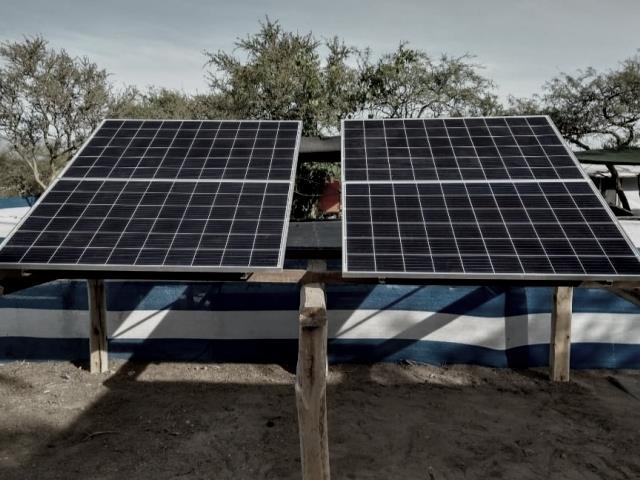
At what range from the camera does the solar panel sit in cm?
610

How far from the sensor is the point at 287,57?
23.6m

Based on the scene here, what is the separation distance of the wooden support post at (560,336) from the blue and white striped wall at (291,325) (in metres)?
0.50

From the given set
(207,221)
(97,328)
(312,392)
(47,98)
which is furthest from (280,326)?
(47,98)

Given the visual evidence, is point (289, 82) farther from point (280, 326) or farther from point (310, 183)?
point (280, 326)

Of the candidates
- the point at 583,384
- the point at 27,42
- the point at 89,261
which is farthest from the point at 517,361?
the point at 27,42

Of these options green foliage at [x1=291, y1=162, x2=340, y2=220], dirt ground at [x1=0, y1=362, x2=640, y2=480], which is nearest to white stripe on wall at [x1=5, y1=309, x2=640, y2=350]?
dirt ground at [x1=0, y1=362, x2=640, y2=480]

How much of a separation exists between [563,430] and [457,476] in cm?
246

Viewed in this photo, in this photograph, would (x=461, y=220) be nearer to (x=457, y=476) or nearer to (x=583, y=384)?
(x=457, y=476)

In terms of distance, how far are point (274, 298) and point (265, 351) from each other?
119cm

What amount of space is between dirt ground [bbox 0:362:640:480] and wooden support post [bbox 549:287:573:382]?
33cm

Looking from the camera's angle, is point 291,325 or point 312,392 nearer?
point 312,392

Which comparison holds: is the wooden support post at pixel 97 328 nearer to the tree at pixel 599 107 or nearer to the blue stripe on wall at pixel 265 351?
the blue stripe on wall at pixel 265 351

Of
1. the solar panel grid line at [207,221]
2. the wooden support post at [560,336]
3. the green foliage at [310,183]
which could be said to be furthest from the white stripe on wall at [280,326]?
the green foliage at [310,183]

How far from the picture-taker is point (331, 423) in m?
8.85
